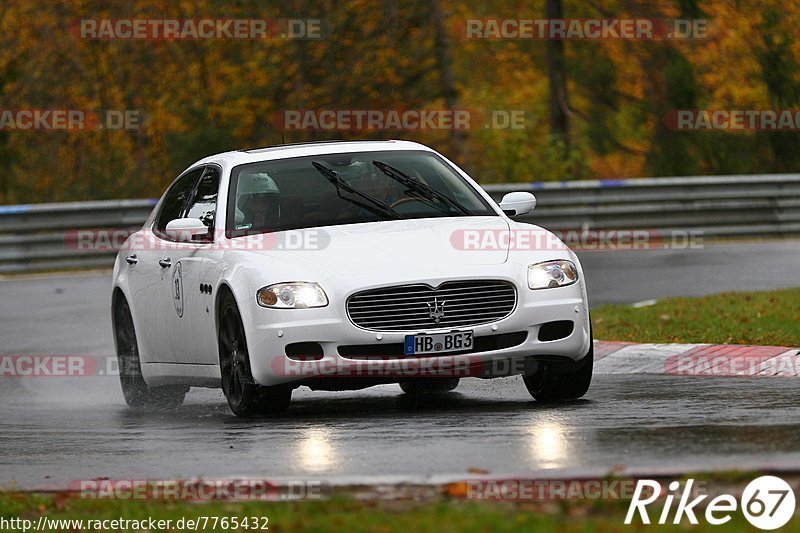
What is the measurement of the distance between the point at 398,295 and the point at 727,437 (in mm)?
2462

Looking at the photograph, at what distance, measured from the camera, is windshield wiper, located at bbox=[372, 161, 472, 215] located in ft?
36.3

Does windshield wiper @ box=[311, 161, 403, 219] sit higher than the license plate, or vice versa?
windshield wiper @ box=[311, 161, 403, 219]

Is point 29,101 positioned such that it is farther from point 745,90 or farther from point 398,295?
point 398,295

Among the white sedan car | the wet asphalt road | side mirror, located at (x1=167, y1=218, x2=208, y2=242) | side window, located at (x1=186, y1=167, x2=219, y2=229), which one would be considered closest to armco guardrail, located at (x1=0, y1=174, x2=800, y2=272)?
the wet asphalt road

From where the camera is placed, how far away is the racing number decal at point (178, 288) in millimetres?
11242

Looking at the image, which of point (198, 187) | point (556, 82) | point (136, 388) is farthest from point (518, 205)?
point (556, 82)

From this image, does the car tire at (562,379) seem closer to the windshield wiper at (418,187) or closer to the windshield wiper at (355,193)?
the windshield wiper at (418,187)

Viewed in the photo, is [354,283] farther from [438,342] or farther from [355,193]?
[355,193]

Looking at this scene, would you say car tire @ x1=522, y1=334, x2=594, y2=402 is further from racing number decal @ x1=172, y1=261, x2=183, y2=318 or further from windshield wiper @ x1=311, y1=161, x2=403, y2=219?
racing number decal @ x1=172, y1=261, x2=183, y2=318

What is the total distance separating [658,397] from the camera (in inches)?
411

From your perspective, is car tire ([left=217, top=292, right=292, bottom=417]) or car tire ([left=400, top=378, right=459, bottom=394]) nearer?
→ car tire ([left=217, top=292, right=292, bottom=417])

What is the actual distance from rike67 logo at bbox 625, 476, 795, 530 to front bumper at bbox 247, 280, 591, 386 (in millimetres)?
3467

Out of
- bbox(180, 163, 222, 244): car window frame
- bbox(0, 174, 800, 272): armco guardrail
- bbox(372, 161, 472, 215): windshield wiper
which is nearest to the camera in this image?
bbox(372, 161, 472, 215): windshield wiper

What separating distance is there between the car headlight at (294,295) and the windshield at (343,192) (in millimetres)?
931
